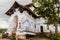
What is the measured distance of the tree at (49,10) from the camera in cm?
862

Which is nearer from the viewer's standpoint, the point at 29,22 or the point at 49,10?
the point at 49,10

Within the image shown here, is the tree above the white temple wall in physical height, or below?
above

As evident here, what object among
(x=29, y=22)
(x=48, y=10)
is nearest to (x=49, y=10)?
(x=48, y=10)

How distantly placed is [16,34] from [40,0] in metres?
1.69

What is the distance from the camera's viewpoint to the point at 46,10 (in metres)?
8.73

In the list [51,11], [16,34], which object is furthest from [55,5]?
[16,34]

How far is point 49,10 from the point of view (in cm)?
870

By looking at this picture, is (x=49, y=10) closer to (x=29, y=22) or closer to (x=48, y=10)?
(x=48, y=10)

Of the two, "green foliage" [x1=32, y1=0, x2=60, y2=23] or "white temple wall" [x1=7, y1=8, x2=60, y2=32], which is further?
"white temple wall" [x1=7, y1=8, x2=60, y2=32]

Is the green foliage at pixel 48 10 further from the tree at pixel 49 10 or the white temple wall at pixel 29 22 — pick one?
the white temple wall at pixel 29 22

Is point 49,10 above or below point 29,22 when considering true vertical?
above

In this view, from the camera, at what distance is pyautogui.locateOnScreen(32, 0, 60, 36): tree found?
8.62 m

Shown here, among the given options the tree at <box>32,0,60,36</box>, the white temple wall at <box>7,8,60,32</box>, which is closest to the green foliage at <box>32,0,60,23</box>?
the tree at <box>32,0,60,36</box>

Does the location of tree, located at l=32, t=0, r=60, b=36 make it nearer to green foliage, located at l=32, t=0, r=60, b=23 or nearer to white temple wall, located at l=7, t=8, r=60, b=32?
green foliage, located at l=32, t=0, r=60, b=23
